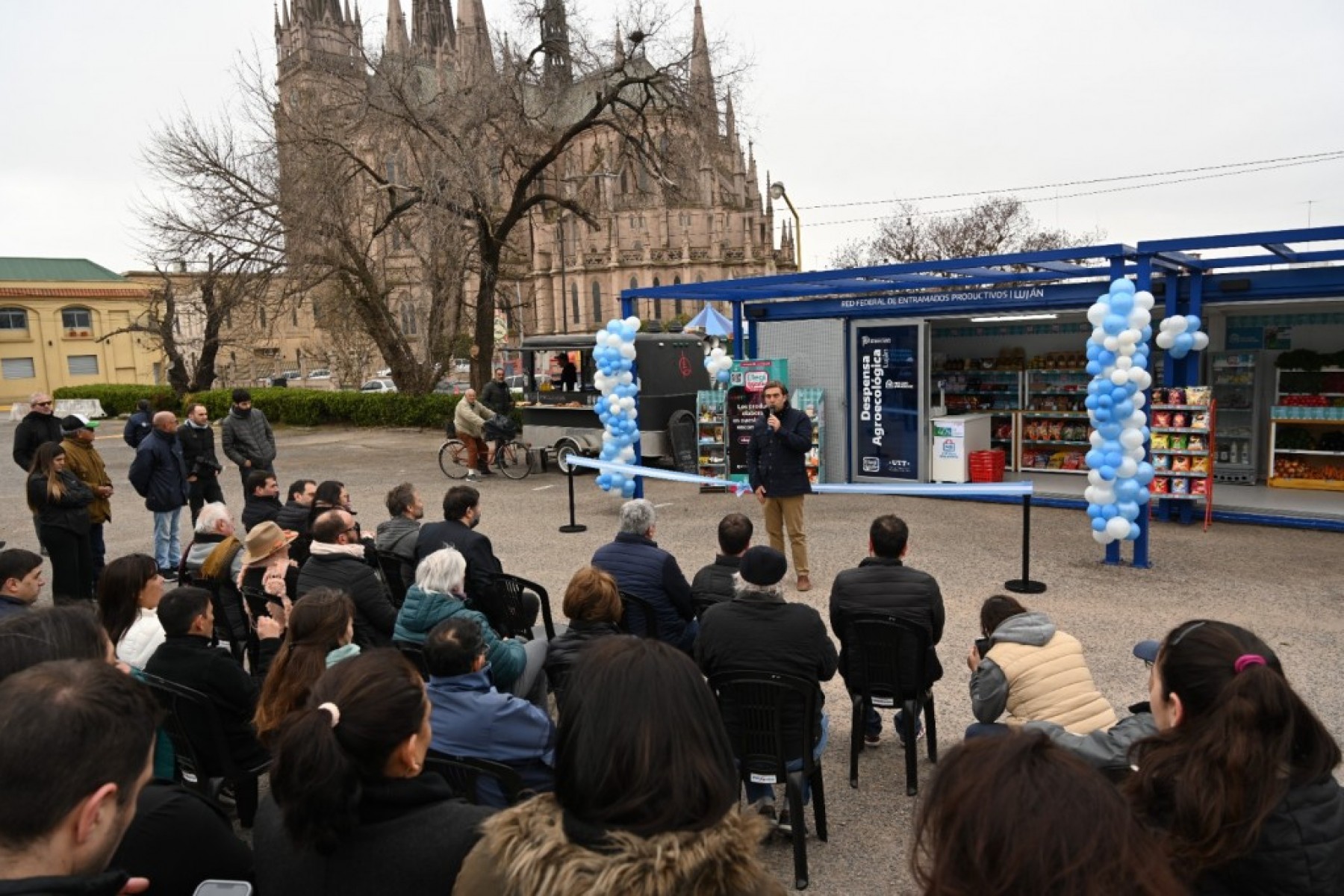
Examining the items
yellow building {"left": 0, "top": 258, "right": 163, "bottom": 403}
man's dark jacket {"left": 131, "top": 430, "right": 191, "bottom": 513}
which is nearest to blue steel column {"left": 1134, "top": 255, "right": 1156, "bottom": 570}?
man's dark jacket {"left": 131, "top": 430, "right": 191, "bottom": 513}

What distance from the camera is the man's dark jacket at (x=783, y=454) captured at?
25.7 ft

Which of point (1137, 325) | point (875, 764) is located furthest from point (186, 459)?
point (1137, 325)

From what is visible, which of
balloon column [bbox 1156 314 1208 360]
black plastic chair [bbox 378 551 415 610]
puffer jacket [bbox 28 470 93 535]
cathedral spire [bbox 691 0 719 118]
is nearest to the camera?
black plastic chair [bbox 378 551 415 610]

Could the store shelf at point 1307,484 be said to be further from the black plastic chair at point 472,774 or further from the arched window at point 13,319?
the arched window at point 13,319

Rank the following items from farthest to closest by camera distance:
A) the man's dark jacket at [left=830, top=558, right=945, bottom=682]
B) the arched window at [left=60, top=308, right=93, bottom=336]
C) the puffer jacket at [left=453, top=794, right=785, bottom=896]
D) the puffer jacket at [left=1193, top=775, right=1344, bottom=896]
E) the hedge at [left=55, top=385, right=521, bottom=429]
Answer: the arched window at [left=60, top=308, right=93, bottom=336]
the hedge at [left=55, top=385, right=521, bottom=429]
the man's dark jacket at [left=830, top=558, right=945, bottom=682]
the puffer jacket at [left=1193, top=775, right=1344, bottom=896]
the puffer jacket at [left=453, top=794, right=785, bottom=896]

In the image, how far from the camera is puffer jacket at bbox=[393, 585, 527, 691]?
3.93 meters

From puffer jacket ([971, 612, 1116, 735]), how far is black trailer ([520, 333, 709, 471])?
36.2 ft

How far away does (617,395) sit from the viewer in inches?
465

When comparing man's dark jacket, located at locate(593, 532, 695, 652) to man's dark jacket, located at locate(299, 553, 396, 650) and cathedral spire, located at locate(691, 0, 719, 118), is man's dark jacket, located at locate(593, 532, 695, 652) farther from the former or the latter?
cathedral spire, located at locate(691, 0, 719, 118)

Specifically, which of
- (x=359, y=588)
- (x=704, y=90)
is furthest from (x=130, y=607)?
(x=704, y=90)

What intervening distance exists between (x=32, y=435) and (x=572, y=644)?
7632mm

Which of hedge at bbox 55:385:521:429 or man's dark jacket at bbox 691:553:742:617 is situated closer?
man's dark jacket at bbox 691:553:742:617

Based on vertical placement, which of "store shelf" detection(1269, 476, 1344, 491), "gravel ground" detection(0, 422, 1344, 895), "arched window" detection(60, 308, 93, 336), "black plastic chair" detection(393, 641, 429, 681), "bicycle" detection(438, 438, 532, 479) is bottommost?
"gravel ground" detection(0, 422, 1344, 895)

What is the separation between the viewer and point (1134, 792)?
1985 mm
